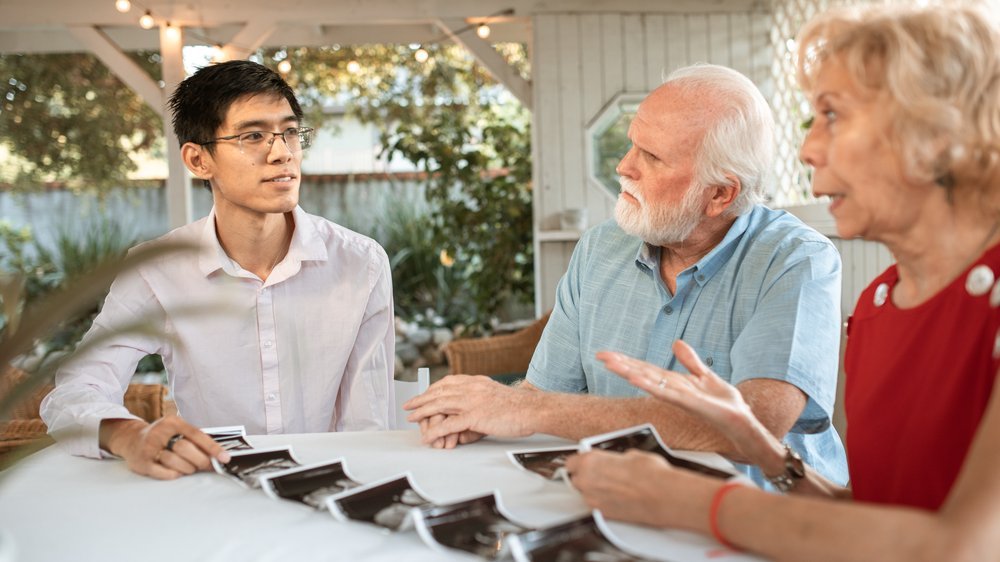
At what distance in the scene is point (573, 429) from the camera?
1591 millimetres

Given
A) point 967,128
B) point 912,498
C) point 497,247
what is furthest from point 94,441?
point 497,247

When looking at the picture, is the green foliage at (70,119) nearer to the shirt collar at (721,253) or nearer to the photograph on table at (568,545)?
the shirt collar at (721,253)

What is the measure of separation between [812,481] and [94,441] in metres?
1.18

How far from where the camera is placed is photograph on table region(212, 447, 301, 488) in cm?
141

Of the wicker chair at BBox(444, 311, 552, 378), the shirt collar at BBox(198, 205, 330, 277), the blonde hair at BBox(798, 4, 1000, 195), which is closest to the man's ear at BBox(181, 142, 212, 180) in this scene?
the shirt collar at BBox(198, 205, 330, 277)

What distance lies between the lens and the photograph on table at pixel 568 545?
39.7 inches

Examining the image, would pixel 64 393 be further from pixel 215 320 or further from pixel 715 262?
pixel 715 262

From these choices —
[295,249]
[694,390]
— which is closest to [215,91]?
[295,249]

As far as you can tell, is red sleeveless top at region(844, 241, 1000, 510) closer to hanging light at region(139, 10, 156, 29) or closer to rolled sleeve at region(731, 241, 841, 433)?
rolled sleeve at region(731, 241, 841, 433)

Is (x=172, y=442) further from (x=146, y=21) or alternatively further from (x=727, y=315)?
(x=146, y=21)

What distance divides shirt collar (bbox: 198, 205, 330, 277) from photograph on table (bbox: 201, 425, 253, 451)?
57 cm

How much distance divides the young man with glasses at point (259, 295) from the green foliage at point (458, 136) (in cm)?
378

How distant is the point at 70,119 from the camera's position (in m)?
8.46

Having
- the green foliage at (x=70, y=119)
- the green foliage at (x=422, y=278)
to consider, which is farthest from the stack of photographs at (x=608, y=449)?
the green foliage at (x=70, y=119)
